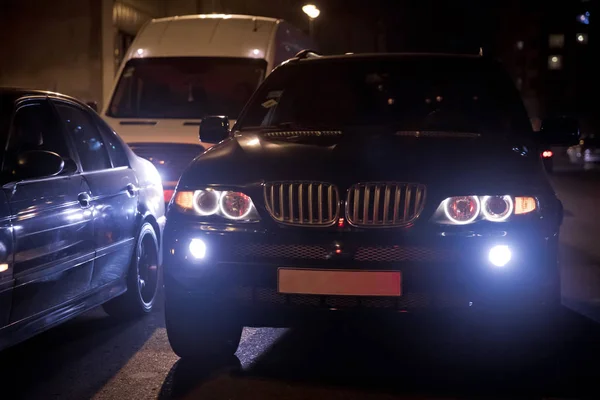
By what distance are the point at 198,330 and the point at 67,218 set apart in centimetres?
97

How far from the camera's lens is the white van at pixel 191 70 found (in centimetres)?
1204

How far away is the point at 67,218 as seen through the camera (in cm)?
564

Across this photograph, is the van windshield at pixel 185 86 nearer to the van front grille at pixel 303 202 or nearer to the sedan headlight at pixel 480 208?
the van front grille at pixel 303 202

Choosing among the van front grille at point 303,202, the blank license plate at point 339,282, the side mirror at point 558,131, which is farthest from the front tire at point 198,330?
the side mirror at point 558,131

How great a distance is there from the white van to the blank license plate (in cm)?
677

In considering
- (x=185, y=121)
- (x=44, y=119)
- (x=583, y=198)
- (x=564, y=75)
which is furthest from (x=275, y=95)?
(x=564, y=75)

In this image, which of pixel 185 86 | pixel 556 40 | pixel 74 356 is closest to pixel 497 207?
pixel 74 356

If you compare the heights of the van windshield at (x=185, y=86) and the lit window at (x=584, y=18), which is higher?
the lit window at (x=584, y=18)

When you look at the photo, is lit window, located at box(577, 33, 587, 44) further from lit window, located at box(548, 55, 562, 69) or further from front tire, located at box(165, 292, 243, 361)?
front tire, located at box(165, 292, 243, 361)

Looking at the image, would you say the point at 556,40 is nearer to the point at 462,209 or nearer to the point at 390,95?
the point at 390,95

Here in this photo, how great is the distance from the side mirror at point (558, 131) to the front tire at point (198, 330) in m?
2.27

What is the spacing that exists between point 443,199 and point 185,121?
691 cm

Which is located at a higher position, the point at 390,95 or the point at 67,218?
the point at 390,95

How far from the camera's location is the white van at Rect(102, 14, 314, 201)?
12039mm
